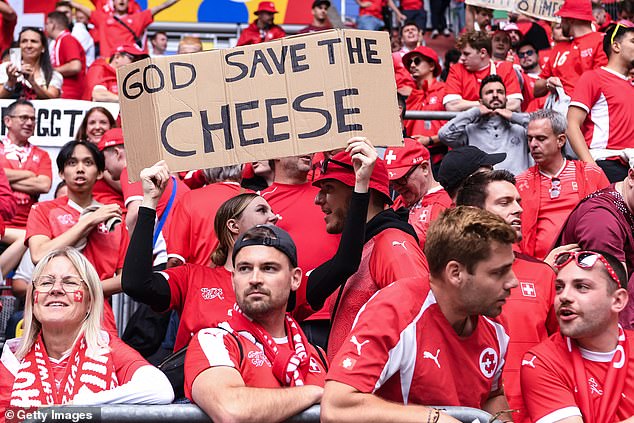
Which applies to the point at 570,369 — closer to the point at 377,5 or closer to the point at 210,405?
the point at 210,405

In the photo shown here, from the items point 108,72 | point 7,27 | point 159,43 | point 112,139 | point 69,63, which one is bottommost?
point 112,139

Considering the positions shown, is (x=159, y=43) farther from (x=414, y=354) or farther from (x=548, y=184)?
(x=414, y=354)

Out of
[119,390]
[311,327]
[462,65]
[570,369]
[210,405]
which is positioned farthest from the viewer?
[462,65]

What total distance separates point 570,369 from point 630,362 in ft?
0.93

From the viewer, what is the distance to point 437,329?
412 centimetres

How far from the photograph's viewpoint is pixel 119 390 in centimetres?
453

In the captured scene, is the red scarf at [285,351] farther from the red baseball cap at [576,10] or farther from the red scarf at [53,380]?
the red baseball cap at [576,10]

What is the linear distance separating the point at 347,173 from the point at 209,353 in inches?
52.4

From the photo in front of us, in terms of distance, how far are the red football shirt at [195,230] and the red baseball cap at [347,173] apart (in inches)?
46.9

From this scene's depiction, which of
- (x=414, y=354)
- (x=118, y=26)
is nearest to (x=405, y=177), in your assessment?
(x=414, y=354)

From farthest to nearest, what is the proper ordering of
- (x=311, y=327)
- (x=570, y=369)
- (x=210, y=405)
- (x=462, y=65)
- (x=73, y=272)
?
(x=462, y=65)
(x=311, y=327)
(x=73, y=272)
(x=570, y=369)
(x=210, y=405)

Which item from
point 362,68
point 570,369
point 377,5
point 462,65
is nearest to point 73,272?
point 362,68

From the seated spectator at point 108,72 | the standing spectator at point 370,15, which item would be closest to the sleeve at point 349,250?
the seated spectator at point 108,72

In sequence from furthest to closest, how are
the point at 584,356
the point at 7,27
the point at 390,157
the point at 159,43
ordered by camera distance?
1. the point at 159,43
2. the point at 7,27
3. the point at 390,157
4. the point at 584,356
